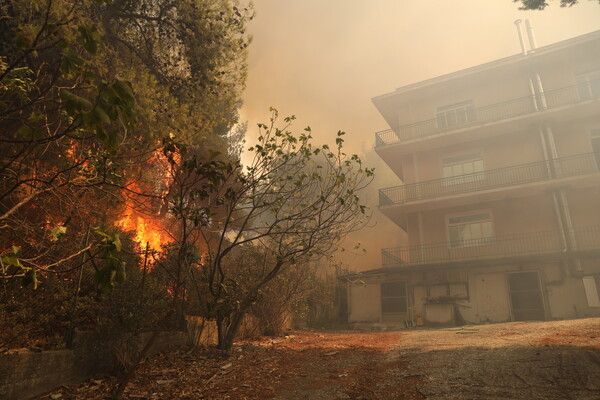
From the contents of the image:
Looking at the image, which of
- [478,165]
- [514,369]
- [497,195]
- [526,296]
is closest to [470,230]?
[497,195]

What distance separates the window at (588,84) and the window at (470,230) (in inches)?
280

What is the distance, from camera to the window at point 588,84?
58.2ft

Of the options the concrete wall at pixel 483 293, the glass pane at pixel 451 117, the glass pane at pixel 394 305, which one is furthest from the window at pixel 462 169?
the glass pane at pixel 394 305

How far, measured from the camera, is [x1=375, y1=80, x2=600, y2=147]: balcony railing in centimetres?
1823

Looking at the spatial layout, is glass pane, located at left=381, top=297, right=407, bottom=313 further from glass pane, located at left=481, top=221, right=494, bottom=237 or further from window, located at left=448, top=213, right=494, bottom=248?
glass pane, located at left=481, top=221, right=494, bottom=237

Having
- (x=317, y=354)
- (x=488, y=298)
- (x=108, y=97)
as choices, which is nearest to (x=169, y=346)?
(x=317, y=354)

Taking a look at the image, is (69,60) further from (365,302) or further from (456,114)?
(456,114)

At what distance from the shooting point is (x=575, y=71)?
18953 mm

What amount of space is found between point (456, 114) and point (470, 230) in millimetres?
6542

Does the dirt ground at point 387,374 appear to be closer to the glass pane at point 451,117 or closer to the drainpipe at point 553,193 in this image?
the drainpipe at point 553,193

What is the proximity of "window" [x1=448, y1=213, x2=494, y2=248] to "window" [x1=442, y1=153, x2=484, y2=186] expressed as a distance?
74.3 inches

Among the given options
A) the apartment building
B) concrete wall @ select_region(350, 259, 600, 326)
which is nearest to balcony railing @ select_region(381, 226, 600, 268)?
the apartment building

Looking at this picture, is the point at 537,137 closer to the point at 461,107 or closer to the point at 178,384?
the point at 461,107

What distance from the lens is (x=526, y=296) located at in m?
17.0
